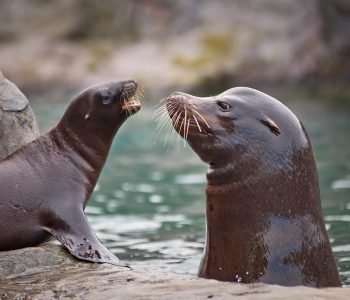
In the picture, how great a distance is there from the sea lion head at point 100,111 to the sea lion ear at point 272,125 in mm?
1829

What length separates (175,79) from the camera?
20172 mm

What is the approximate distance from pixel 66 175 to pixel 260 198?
5.76ft

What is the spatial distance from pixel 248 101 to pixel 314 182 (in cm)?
55

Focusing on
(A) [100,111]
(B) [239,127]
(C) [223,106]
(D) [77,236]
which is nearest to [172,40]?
(A) [100,111]

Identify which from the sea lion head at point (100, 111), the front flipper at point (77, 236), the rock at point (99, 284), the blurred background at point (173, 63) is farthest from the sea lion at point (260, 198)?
the blurred background at point (173, 63)

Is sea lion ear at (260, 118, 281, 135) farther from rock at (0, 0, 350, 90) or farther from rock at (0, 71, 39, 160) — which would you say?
rock at (0, 0, 350, 90)

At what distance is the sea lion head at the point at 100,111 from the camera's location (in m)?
6.37

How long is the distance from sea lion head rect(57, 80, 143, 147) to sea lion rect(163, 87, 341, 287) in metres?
1.69

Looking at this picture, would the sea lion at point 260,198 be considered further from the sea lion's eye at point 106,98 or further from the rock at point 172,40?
the rock at point 172,40

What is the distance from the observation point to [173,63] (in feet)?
69.1

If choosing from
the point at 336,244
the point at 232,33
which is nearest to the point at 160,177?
the point at 336,244

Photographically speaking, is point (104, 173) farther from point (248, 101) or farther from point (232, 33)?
point (232, 33)

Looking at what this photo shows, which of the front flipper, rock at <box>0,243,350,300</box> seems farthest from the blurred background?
rock at <box>0,243,350,300</box>

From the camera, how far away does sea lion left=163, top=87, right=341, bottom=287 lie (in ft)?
14.9
